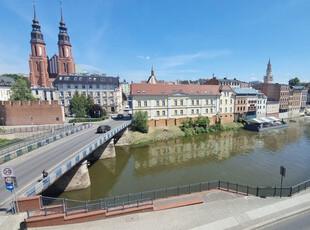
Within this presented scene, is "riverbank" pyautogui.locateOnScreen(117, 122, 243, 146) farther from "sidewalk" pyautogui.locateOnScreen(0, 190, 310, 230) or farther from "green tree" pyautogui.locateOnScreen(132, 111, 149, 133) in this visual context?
"sidewalk" pyautogui.locateOnScreen(0, 190, 310, 230)

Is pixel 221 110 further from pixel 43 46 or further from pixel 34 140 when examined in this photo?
pixel 43 46

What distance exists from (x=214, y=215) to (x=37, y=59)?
247 feet

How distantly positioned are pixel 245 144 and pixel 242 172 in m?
13.6

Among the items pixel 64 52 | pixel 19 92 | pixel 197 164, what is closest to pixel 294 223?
pixel 197 164

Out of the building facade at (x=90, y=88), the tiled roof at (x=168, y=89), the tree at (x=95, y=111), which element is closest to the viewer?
the tiled roof at (x=168, y=89)

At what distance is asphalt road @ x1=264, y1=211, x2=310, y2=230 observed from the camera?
8688mm

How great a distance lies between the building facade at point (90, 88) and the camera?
45.1 metres

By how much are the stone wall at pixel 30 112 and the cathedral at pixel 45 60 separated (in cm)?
2760

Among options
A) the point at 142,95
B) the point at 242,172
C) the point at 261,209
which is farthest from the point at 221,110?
the point at 261,209

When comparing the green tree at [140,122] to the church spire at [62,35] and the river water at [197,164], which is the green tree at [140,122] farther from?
the church spire at [62,35]

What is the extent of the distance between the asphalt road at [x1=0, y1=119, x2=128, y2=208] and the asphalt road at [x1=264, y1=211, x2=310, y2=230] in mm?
16562

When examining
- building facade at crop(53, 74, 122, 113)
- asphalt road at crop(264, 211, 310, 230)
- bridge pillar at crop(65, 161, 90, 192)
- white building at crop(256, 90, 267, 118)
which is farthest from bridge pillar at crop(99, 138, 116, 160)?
white building at crop(256, 90, 267, 118)

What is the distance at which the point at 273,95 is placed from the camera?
59.0 m

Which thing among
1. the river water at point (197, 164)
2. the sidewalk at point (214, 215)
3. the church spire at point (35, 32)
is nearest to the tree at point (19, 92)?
the church spire at point (35, 32)
